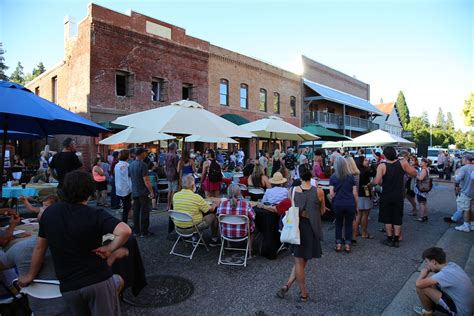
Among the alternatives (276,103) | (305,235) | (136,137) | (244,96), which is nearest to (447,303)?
(305,235)

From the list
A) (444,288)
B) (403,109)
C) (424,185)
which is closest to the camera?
(444,288)

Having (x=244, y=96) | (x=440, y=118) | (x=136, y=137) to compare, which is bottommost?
(x=136, y=137)

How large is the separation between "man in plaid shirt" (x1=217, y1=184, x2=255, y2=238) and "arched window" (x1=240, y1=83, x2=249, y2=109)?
18.6 meters

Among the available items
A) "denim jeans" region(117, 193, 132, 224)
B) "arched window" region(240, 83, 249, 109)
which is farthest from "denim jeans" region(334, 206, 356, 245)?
"arched window" region(240, 83, 249, 109)

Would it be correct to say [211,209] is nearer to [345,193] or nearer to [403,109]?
[345,193]

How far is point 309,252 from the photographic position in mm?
3881

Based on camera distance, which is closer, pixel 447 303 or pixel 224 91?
pixel 447 303

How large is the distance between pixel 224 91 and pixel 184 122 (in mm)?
16741

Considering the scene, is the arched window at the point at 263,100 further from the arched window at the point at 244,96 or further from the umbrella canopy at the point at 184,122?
the umbrella canopy at the point at 184,122

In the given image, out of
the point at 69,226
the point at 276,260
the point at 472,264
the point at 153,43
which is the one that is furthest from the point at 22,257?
the point at 153,43

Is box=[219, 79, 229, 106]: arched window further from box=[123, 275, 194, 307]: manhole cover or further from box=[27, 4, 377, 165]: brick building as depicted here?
box=[123, 275, 194, 307]: manhole cover

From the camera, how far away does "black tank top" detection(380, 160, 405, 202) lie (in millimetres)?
5906

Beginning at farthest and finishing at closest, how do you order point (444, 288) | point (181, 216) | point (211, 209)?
point (211, 209), point (181, 216), point (444, 288)

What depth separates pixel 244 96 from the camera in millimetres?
23656
